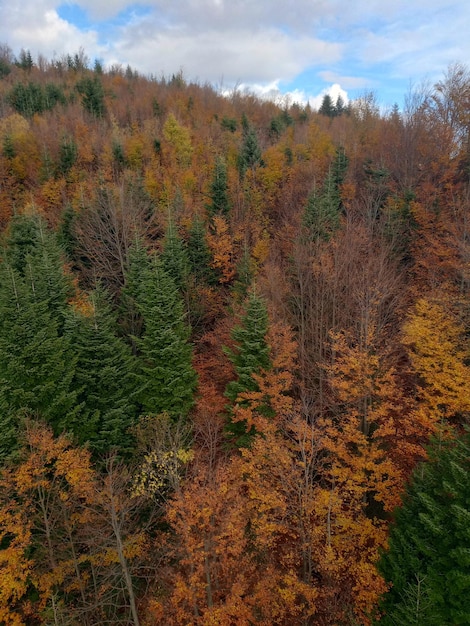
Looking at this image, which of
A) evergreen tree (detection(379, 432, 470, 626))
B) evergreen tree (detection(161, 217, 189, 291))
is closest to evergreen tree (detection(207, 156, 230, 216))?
evergreen tree (detection(161, 217, 189, 291))

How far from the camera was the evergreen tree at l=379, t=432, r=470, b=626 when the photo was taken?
29.1ft

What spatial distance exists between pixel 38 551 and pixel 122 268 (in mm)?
19055

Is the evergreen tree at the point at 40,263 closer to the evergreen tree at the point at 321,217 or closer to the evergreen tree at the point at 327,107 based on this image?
the evergreen tree at the point at 321,217

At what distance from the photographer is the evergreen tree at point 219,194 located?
34.8 meters

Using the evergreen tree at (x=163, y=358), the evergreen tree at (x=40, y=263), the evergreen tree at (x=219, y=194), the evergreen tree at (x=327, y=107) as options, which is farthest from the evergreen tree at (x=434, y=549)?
the evergreen tree at (x=327, y=107)

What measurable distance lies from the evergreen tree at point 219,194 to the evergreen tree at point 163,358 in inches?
632

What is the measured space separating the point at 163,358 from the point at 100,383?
11.7 feet

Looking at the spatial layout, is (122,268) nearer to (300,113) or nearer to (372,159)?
(372,159)

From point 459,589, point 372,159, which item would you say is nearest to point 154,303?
point 459,589

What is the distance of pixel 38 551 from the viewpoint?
1505 centimetres

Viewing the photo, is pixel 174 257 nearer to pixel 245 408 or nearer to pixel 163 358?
pixel 163 358

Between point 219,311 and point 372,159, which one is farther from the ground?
point 372,159

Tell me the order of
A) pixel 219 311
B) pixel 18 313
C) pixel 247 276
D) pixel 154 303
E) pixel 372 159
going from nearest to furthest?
pixel 18 313 → pixel 154 303 → pixel 247 276 → pixel 219 311 → pixel 372 159

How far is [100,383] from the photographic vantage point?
62.4 ft
